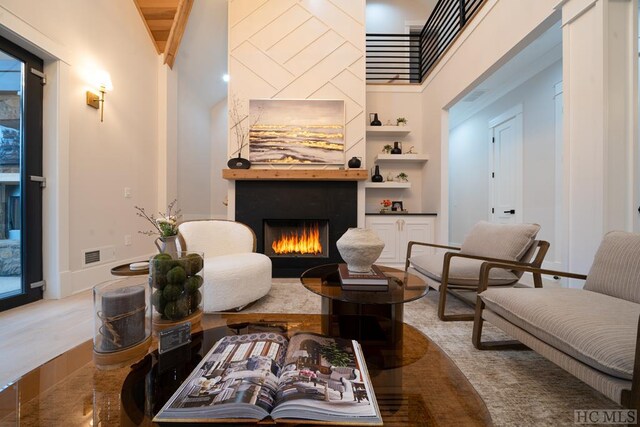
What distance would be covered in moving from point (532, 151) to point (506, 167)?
549mm

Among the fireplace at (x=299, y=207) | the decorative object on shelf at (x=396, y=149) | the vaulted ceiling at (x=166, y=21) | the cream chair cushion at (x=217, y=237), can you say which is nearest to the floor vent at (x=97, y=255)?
the cream chair cushion at (x=217, y=237)

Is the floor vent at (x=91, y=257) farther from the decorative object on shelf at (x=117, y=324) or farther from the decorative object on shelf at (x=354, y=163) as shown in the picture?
the decorative object on shelf at (x=354, y=163)

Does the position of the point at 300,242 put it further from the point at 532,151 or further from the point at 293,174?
the point at 532,151

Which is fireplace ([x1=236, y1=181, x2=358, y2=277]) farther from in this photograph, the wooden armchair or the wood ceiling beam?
the wood ceiling beam

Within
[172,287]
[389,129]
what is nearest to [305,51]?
[389,129]

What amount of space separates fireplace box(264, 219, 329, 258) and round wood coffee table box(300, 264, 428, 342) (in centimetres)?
205

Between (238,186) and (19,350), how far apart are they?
248 centimetres

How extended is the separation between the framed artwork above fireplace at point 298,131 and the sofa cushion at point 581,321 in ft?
9.33

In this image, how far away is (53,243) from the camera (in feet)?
8.28

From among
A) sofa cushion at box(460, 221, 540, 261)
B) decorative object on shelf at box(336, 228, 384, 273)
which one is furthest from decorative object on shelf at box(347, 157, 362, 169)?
decorative object on shelf at box(336, 228, 384, 273)

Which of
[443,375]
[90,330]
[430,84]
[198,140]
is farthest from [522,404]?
[198,140]

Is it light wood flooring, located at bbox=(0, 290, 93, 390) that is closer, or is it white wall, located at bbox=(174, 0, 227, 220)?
light wood flooring, located at bbox=(0, 290, 93, 390)

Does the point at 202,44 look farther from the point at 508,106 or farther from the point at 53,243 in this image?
the point at 508,106

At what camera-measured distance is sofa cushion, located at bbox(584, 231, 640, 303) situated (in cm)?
128
